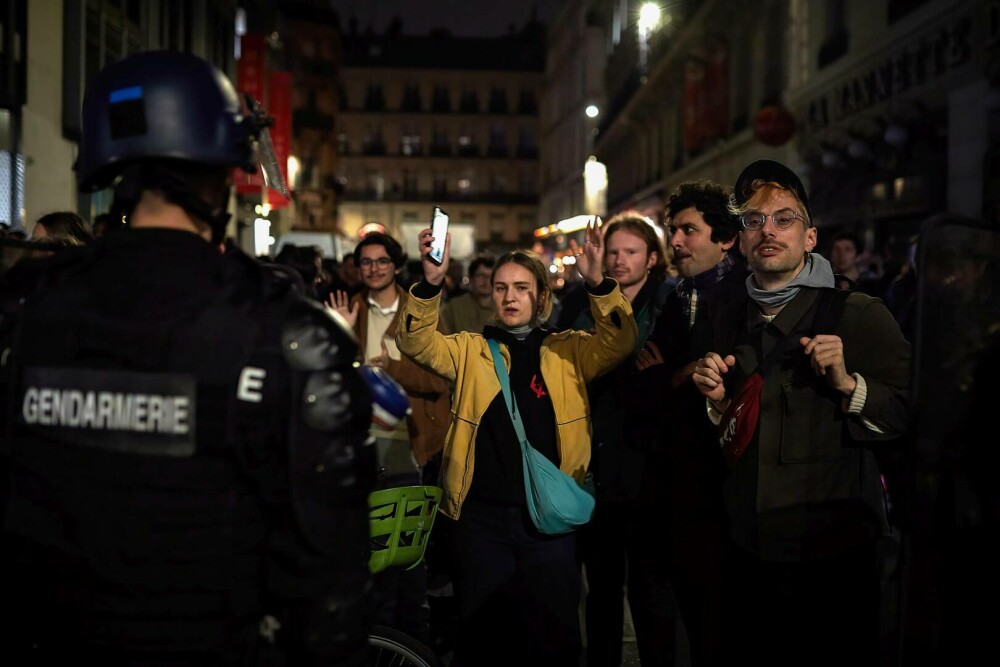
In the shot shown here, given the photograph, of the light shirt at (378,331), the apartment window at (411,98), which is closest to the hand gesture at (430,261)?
the light shirt at (378,331)

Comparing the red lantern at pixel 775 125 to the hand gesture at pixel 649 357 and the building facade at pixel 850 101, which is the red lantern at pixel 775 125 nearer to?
the building facade at pixel 850 101

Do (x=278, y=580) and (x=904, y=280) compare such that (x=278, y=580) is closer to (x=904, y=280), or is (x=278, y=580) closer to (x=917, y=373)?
(x=917, y=373)

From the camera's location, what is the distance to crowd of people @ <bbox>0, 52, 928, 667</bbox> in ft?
6.17

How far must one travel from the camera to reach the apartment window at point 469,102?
8919 centimetres

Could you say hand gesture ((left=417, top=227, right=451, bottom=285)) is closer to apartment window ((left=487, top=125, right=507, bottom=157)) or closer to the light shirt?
the light shirt

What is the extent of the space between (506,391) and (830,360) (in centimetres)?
143

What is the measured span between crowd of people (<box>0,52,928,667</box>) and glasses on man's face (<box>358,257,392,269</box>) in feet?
0.06

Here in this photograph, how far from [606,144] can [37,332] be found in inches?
1921

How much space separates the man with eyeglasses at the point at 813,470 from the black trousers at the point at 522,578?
0.86 meters

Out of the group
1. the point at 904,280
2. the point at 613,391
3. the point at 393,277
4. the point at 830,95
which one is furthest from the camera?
the point at 830,95

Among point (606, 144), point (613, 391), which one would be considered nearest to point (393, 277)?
point (613, 391)

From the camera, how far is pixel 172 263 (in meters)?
1.94

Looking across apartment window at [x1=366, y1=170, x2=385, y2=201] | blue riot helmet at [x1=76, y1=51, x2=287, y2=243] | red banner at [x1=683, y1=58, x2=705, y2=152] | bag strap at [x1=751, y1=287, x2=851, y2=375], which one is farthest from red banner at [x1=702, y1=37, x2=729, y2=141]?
Answer: apartment window at [x1=366, y1=170, x2=385, y2=201]

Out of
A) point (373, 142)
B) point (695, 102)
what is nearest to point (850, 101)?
point (695, 102)
